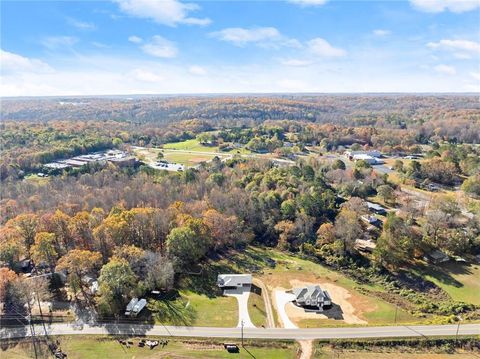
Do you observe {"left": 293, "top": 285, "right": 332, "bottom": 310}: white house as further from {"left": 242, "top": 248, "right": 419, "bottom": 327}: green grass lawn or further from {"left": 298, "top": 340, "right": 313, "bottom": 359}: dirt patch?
{"left": 298, "top": 340, "right": 313, "bottom": 359}: dirt patch

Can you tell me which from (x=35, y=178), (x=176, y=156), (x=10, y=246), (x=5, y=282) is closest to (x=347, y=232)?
(x=5, y=282)

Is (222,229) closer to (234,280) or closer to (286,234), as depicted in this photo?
(286,234)

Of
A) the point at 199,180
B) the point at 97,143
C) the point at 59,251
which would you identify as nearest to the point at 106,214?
the point at 59,251

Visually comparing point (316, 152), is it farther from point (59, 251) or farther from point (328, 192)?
point (59, 251)

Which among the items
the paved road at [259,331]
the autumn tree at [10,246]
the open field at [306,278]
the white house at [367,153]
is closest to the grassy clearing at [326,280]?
the open field at [306,278]

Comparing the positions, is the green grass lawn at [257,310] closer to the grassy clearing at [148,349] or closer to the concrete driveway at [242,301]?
the concrete driveway at [242,301]

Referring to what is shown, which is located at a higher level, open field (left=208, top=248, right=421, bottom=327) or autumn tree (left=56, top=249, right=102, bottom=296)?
autumn tree (left=56, top=249, right=102, bottom=296)

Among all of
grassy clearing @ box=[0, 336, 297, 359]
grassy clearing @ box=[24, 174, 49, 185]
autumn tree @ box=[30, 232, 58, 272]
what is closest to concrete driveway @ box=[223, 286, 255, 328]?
grassy clearing @ box=[0, 336, 297, 359]
